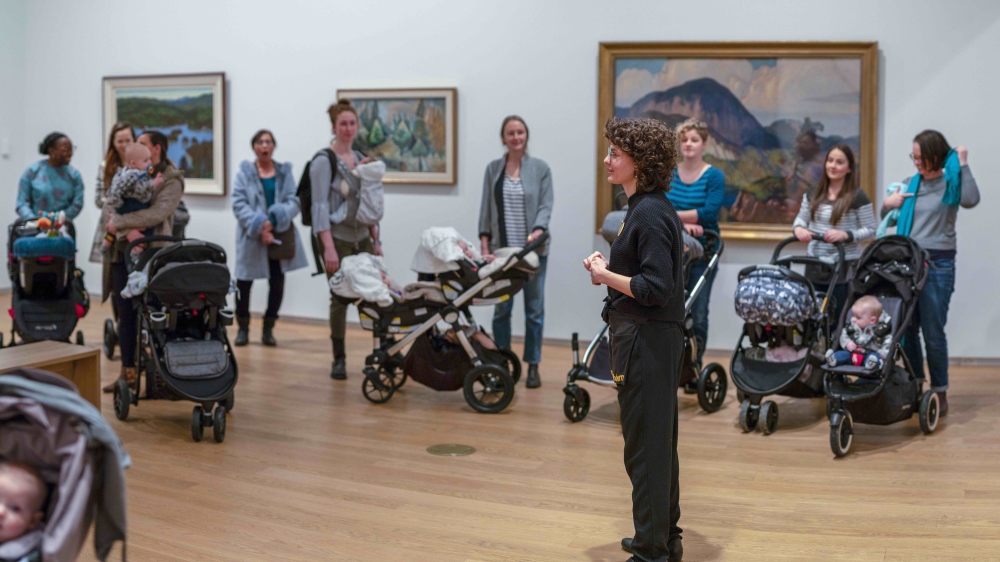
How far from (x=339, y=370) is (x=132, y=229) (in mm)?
1673

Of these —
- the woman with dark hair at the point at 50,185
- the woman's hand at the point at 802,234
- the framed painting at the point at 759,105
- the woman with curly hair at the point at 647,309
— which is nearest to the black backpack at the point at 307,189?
the woman with dark hair at the point at 50,185

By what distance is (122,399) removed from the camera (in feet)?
17.6

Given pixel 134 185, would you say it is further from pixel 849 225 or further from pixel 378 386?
pixel 849 225

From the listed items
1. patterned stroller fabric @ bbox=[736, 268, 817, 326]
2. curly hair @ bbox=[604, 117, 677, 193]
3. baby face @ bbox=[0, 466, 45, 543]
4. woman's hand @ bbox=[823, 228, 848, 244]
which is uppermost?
curly hair @ bbox=[604, 117, 677, 193]

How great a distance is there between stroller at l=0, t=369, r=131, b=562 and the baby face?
0.02 metres

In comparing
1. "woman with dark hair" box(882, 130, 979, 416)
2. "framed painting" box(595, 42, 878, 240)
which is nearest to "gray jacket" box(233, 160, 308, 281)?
"framed painting" box(595, 42, 878, 240)

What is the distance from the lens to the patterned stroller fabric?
515 centimetres

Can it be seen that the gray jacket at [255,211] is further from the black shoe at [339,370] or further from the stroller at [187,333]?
the stroller at [187,333]

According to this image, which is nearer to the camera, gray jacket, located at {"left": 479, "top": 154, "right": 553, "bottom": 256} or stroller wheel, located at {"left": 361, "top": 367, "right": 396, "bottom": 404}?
stroller wheel, located at {"left": 361, "top": 367, "right": 396, "bottom": 404}

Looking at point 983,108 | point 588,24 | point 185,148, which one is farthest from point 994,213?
point 185,148

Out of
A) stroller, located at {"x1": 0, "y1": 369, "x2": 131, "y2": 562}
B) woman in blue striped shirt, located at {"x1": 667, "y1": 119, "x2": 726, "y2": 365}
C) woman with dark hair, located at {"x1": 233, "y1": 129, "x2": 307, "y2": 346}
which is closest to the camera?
stroller, located at {"x1": 0, "y1": 369, "x2": 131, "y2": 562}

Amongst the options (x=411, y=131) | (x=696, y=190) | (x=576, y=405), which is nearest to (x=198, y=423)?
(x=576, y=405)

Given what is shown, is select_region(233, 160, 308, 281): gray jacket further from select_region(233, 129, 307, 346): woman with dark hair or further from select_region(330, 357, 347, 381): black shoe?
select_region(330, 357, 347, 381): black shoe

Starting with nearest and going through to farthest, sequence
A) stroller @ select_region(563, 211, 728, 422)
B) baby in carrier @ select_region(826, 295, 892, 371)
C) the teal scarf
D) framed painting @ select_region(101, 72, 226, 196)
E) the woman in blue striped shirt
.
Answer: baby in carrier @ select_region(826, 295, 892, 371) → stroller @ select_region(563, 211, 728, 422) → the teal scarf → the woman in blue striped shirt → framed painting @ select_region(101, 72, 226, 196)
